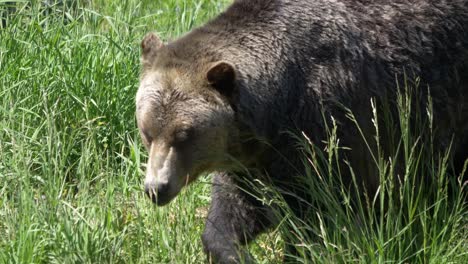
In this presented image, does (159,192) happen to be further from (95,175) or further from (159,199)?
(95,175)

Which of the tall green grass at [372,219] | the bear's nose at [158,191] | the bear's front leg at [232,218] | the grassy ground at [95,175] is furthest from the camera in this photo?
the bear's front leg at [232,218]

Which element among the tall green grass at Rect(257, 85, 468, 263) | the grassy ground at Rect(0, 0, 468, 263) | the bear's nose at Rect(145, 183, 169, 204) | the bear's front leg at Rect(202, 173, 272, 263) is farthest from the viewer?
the bear's front leg at Rect(202, 173, 272, 263)

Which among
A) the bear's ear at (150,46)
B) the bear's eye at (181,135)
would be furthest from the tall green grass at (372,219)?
the bear's ear at (150,46)

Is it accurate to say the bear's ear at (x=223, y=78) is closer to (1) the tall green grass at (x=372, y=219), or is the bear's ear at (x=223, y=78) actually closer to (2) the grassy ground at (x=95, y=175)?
(1) the tall green grass at (x=372, y=219)

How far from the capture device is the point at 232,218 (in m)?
6.16

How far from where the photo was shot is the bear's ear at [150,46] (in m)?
6.11

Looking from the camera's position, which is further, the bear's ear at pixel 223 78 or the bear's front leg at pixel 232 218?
the bear's front leg at pixel 232 218

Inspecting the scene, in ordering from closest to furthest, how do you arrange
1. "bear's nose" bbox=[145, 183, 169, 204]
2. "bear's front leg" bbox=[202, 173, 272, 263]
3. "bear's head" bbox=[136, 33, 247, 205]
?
"bear's nose" bbox=[145, 183, 169, 204]
"bear's head" bbox=[136, 33, 247, 205]
"bear's front leg" bbox=[202, 173, 272, 263]

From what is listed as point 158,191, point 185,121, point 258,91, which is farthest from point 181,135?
point 258,91

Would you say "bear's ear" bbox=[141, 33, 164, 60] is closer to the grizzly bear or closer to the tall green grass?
the grizzly bear

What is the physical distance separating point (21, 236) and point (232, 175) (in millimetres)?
1334

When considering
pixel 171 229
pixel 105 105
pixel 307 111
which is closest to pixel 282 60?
pixel 307 111

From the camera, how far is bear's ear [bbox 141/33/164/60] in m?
6.11

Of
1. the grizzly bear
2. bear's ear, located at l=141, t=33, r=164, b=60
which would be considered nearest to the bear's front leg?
the grizzly bear
